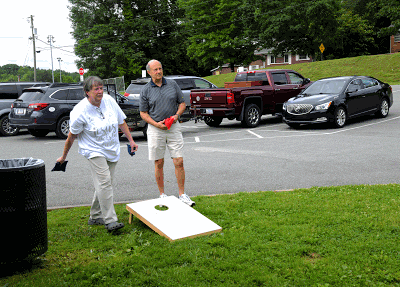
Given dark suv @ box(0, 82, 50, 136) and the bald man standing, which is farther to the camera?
dark suv @ box(0, 82, 50, 136)

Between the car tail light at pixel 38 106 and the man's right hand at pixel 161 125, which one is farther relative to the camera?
the car tail light at pixel 38 106

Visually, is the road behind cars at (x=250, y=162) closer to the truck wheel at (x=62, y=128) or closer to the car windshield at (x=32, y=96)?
the truck wheel at (x=62, y=128)

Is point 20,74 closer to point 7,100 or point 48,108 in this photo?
point 7,100

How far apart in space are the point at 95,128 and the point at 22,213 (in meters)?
1.30

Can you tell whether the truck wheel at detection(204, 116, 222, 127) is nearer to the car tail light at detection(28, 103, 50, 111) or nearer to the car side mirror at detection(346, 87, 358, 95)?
the car side mirror at detection(346, 87, 358, 95)

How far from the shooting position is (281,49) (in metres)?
51.0

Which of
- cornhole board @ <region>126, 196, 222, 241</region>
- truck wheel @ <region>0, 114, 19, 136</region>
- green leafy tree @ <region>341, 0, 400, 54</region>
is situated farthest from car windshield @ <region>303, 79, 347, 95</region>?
green leafy tree @ <region>341, 0, 400, 54</region>

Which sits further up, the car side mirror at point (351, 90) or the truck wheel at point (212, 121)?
the car side mirror at point (351, 90)

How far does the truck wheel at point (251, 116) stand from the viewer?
15539mm

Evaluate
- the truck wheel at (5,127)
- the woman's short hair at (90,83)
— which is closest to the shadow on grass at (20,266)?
the woman's short hair at (90,83)

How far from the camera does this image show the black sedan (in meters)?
14.1

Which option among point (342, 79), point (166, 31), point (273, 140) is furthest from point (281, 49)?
point (273, 140)

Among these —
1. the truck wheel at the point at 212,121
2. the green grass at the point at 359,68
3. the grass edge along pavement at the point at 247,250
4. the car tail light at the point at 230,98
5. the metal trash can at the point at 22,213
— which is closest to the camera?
the grass edge along pavement at the point at 247,250

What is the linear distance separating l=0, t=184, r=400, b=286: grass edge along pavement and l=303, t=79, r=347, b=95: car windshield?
9.65 m
